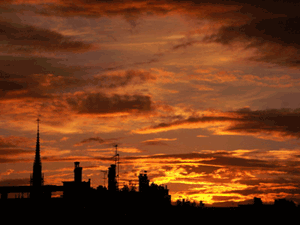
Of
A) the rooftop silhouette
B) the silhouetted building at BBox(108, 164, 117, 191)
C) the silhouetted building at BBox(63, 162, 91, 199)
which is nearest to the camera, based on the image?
the rooftop silhouette

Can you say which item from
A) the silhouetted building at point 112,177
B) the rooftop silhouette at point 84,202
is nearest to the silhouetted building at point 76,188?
the rooftop silhouette at point 84,202

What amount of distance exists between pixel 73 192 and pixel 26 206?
17.8 metres

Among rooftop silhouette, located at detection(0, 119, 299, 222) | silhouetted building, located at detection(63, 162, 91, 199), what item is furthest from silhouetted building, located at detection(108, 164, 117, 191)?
silhouetted building, located at detection(63, 162, 91, 199)

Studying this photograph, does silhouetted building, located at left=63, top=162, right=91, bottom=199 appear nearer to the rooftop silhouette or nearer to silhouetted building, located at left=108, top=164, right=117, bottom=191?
the rooftop silhouette

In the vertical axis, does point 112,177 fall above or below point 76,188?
above

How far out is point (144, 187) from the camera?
179250mm

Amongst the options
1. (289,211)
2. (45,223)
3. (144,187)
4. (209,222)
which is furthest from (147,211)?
(144,187)

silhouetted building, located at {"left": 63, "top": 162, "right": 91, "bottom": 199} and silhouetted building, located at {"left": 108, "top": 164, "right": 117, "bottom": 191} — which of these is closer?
silhouetted building, located at {"left": 63, "top": 162, "right": 91, "bottom": 199}

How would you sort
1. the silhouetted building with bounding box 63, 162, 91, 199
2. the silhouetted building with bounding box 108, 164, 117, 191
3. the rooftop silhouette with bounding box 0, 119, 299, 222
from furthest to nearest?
the silhouetted building with bounding box 108, 164, 117, 191 → the silhouetted building with bounding box 63, 162, 91, 199 → the rooftop silhouette with bounding box 0, 119, 299, 222

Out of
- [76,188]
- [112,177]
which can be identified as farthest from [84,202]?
[112,177]

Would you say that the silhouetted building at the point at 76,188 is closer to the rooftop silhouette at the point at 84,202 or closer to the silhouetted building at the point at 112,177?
the rooftop silhouette at the point at 84,202

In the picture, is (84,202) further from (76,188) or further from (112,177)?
(112,177)

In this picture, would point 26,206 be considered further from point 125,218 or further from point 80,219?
point 125,218

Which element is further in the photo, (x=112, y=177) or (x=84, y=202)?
(x=112, y=177)
